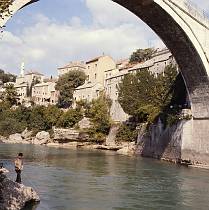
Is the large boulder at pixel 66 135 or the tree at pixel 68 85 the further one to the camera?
the tree at pixel 68 85

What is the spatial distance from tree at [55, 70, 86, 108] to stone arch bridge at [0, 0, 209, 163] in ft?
135

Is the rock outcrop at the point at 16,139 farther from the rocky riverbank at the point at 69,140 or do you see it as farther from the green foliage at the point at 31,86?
the green foliage at the point at 31,86

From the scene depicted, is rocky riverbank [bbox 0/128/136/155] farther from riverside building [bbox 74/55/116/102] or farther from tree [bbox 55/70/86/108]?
tree [bbox 55/70/86/108]

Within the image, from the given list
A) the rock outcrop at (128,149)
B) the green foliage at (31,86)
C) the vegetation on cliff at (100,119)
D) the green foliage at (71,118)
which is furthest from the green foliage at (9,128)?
the green foliage at (31,86)

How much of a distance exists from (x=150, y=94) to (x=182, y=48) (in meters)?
13.4

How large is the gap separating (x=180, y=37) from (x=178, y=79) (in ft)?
28.8

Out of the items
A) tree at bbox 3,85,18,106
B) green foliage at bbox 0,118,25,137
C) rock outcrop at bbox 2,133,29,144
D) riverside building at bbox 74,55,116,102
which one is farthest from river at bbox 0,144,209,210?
tree at bbox 3,85,18,106

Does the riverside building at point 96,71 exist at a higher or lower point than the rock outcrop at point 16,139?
higher

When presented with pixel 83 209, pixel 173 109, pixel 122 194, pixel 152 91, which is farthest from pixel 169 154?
pixel 83 209

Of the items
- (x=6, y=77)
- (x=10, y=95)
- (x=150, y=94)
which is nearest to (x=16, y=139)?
(x=10, y=95)

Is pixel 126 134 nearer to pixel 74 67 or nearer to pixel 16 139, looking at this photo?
pixel 16 139

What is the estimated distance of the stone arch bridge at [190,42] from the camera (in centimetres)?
2234

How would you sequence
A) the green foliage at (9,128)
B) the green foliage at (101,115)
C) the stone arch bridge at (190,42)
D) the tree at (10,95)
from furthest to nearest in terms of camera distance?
the tree at (10,95) → the green foliage at (9,128) → the green foliage at (101,115) → the stone arch bridge at (190,42)

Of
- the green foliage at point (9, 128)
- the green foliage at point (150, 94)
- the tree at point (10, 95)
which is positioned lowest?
the green foliage at point (9, 128)
